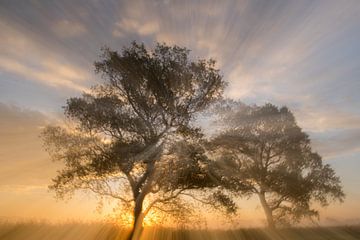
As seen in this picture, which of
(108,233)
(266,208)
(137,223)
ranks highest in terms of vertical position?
(266,208)

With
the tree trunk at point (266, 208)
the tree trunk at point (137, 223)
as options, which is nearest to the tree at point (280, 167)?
the tree trunk at point (266, 208)

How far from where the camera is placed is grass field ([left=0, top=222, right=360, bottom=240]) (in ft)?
84.1

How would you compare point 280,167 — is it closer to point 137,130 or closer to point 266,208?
point 266,208

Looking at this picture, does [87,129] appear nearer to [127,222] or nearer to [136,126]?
[136,126]

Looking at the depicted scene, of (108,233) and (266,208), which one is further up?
(266,208)

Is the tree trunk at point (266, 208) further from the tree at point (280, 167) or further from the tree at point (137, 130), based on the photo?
the tree at point (137, 130)

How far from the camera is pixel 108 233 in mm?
26453

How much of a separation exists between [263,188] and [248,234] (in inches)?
286

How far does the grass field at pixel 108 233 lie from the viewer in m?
25.6

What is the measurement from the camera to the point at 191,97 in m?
27.6

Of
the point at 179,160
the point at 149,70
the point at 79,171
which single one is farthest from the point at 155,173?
the point at 149,70

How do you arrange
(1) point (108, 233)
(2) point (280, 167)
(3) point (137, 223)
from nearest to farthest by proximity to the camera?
(3) point (137, 223) < (1) point (108, 233) < (2) point (280, 167)

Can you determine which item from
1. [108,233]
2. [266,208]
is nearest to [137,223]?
[108,233]

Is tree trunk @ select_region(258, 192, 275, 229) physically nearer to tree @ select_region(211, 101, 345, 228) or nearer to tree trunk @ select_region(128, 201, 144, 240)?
tree @ select_region(211, 101, 345, 228)
